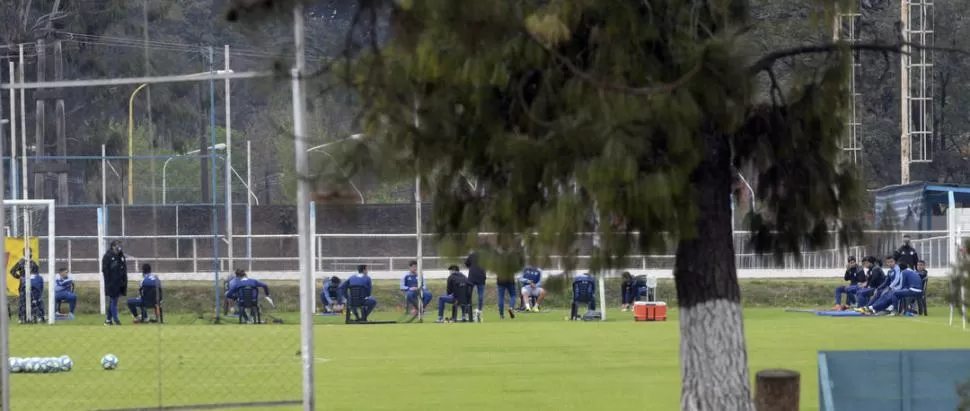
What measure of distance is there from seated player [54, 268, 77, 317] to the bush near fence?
287 cm

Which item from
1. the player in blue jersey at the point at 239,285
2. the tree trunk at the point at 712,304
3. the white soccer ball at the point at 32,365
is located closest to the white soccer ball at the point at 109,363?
the white soccer ball at the point at 32,365

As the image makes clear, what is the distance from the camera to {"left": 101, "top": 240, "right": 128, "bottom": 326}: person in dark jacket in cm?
3131

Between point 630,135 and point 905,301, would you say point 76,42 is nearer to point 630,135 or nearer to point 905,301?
point 905,301

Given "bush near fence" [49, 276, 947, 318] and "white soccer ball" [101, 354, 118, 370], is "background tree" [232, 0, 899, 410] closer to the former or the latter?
"white soccer ball" [101, 354, 118, 370]

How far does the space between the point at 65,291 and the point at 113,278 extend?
2699mm

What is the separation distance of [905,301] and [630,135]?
26.7 meters

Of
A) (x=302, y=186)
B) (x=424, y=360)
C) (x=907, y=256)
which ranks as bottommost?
(x=424, y=360)

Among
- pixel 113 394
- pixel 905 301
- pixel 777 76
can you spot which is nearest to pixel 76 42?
pixel 905 301

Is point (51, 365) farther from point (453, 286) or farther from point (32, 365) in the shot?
point (453, 286)

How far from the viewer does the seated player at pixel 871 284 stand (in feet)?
109

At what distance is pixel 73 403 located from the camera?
1538 cm

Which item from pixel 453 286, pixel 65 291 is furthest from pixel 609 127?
pixel 65 291

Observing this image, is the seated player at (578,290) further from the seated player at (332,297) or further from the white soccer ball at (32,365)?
the white soccer ball at (32,365)

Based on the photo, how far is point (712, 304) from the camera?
8984 mm
